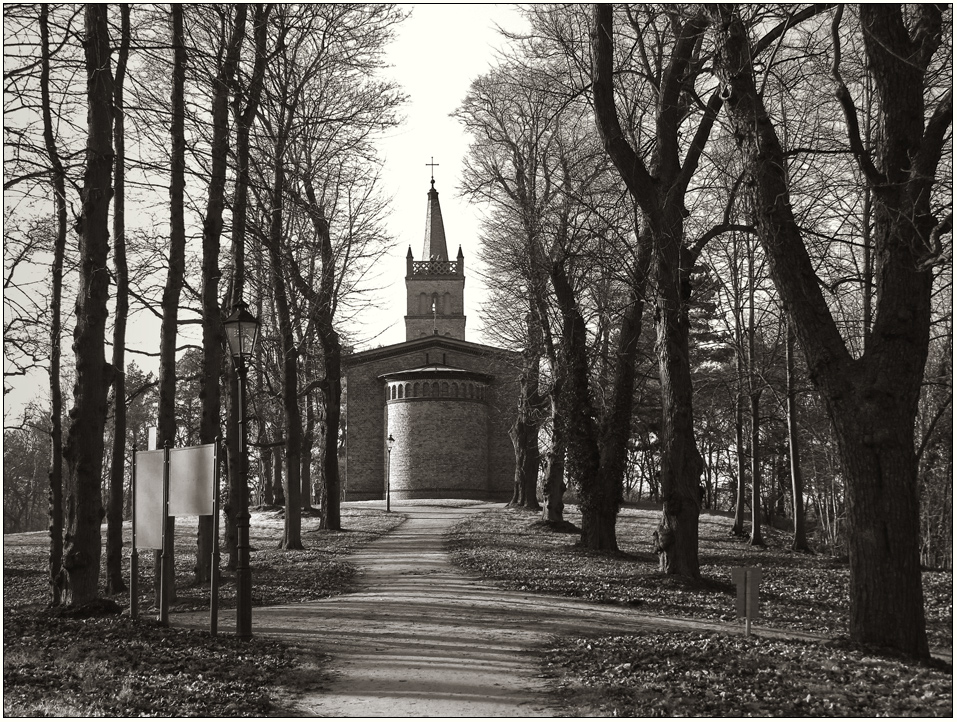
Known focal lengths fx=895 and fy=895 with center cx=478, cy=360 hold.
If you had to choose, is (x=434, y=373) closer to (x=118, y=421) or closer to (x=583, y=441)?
(x=583, y=441)

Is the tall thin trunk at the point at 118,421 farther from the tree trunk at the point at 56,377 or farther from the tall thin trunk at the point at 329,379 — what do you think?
the tall thin trunk at the point at 329,379

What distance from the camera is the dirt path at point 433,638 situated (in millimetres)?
7375

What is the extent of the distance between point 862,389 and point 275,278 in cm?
1476

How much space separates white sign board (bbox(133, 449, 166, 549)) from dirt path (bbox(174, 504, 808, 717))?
1679 mm

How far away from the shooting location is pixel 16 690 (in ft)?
23.2

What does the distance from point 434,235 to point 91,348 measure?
64.5 m

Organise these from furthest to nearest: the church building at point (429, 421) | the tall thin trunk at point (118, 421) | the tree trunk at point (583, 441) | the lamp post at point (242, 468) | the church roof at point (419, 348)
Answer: the church roof at point (419, 348), the church building at point (429, 421), the tree trunk at point (583, 441), the tall thin trunk at point (118, 421), the lamp post at point (242, 468)

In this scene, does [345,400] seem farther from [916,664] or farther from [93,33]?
[916,664]

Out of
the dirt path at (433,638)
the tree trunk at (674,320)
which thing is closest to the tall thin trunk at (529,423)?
the dirt path at (433,638)

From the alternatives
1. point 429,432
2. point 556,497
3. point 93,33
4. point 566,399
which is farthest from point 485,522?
point 93,33

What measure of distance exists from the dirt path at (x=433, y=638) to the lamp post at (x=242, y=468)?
63 centimetres

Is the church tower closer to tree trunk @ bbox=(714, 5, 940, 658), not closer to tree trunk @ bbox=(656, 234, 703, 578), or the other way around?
tree trunk @ bbox=(656, 234, 703, 578)

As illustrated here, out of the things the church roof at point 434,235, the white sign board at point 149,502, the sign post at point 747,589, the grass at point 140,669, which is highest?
the church roof at point 434,235

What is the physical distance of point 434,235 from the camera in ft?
244
